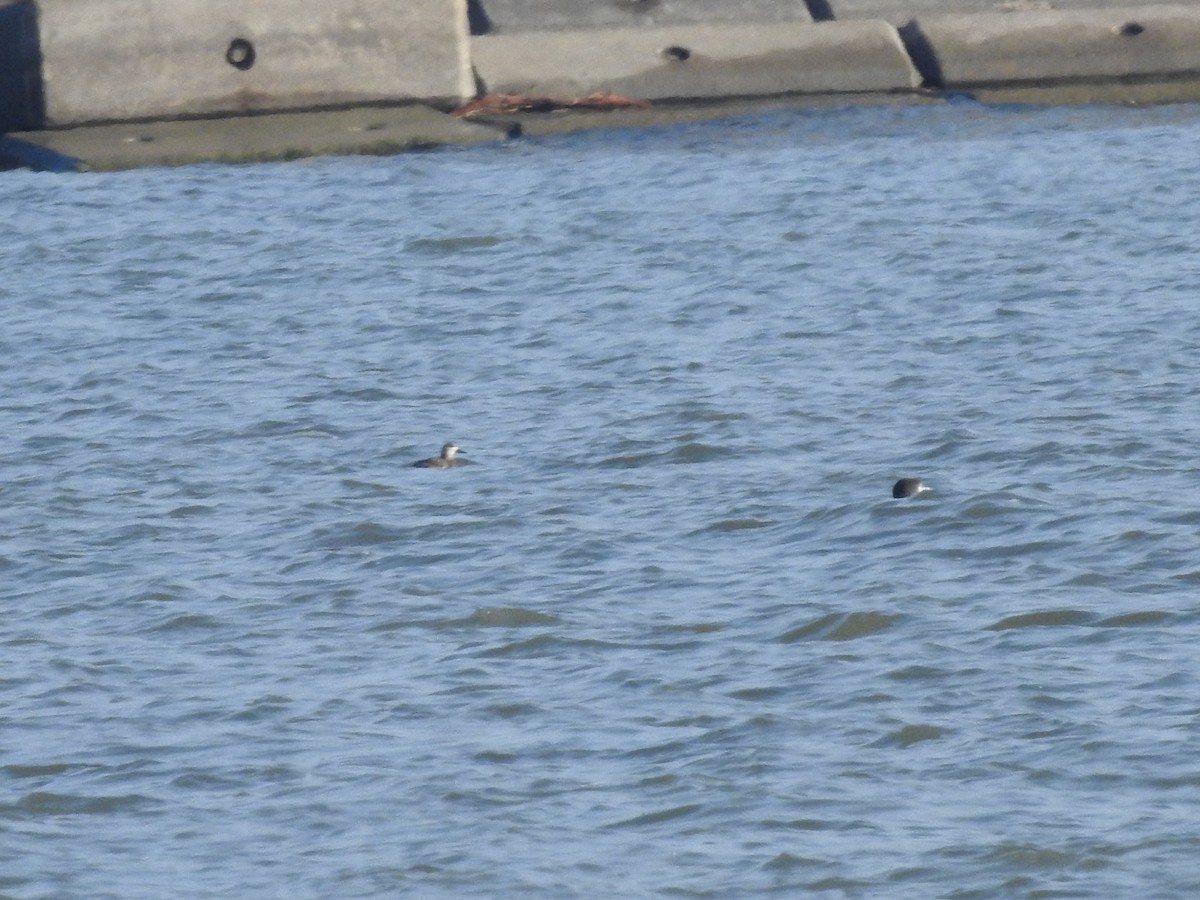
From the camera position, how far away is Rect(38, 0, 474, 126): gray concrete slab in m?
16.0

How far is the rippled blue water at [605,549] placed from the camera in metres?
5.74

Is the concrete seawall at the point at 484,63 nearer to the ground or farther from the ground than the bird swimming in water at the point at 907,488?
farther from the ground

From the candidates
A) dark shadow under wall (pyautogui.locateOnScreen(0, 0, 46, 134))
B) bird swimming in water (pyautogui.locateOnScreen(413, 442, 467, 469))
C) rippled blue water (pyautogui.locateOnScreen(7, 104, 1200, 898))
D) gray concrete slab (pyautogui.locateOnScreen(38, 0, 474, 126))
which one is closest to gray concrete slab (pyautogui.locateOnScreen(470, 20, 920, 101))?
gray concrete slab (pyautogui.locateOnScreen(38, 0, 474, 126))

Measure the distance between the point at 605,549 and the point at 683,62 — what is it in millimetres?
9652

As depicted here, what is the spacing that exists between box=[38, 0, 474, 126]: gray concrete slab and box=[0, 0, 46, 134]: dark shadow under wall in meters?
0.08

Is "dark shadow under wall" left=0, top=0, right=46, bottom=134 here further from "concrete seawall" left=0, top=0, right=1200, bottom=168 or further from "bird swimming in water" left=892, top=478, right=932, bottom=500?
"bird swimming in water" left=892, top=478, right=932, bottom=500

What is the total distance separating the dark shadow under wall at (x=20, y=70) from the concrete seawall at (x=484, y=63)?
0.05 ft

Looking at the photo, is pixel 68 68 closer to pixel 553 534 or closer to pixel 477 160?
pixel 477 160

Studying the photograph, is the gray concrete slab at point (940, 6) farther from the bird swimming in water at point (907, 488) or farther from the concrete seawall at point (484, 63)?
the bird swimming in water at point (907, 488)

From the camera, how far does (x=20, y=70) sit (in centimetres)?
1602

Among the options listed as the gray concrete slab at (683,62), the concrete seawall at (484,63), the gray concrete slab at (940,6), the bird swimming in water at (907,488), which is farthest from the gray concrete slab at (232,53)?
the bird swimming in water at (907,488)

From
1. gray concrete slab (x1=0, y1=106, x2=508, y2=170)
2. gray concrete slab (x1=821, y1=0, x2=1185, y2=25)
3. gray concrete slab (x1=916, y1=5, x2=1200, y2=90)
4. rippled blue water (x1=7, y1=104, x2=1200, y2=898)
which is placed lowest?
rippled blue water (x1=7, y1=104, x2=1200, y2=898)

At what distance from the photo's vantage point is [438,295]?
12812 mm

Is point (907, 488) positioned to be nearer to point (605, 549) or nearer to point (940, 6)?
point (605, 549)
